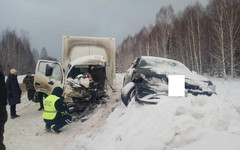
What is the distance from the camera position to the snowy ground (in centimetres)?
317

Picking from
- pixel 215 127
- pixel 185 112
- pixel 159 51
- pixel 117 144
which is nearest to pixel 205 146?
pixel 215 127

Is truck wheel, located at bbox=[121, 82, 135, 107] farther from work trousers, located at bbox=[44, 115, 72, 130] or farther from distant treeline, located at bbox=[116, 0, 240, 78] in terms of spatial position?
distant treeline, located at bbox=[116, 0, 240, 78]

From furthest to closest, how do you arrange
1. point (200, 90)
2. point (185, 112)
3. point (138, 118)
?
point (200, 90) → point (138, 118) → point (185, 112)

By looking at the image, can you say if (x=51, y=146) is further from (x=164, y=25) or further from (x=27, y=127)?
(x=164, y=25)

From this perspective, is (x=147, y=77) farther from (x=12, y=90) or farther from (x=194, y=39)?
(x=194, y=39)

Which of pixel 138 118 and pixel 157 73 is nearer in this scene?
pixel 138 118

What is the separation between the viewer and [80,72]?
9484mm

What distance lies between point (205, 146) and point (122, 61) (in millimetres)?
57334

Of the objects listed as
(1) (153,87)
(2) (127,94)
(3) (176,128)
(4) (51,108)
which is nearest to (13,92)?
(4) (51,108)

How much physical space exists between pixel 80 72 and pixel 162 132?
21.2 feet

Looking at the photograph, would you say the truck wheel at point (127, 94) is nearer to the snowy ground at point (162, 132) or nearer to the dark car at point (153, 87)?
the dark car at point (153, 87)

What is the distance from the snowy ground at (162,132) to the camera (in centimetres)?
317

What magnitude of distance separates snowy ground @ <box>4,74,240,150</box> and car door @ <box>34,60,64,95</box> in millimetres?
2510

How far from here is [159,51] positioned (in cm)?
3944
